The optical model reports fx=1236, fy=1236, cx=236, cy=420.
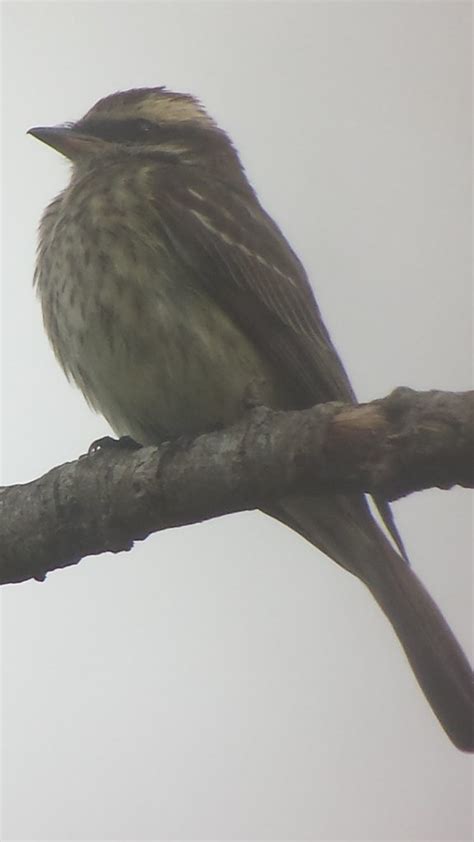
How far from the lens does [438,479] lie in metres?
2.21

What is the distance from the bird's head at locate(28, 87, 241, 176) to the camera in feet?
12.1

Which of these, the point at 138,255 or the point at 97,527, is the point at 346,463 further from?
the point at 138,255

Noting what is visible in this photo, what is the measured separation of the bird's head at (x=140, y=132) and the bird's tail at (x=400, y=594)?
46.3 inches

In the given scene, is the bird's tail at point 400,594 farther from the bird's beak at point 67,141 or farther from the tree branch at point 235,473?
the bird's beak at point 67,141

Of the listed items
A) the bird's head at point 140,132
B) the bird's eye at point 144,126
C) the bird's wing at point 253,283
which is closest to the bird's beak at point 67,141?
the bird's head at point 140,132

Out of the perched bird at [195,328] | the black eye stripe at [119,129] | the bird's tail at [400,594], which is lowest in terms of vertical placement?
the bird's tail at [400,594]

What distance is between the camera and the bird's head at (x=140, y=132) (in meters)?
3.69

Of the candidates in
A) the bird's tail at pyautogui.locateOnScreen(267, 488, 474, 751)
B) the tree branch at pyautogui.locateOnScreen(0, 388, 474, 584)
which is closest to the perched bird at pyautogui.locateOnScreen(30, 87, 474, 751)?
the bird's tail at pyautogui.locateOnScreen(267, 488, 474, 751)

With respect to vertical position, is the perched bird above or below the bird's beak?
below

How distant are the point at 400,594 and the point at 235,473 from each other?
3.28ft

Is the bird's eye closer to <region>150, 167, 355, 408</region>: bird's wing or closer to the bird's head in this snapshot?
the bird's head

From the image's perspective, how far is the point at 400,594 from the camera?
3318 mm

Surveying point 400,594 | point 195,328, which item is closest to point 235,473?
point 195,328

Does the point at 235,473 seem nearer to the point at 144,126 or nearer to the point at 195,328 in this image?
the point at 195,328
